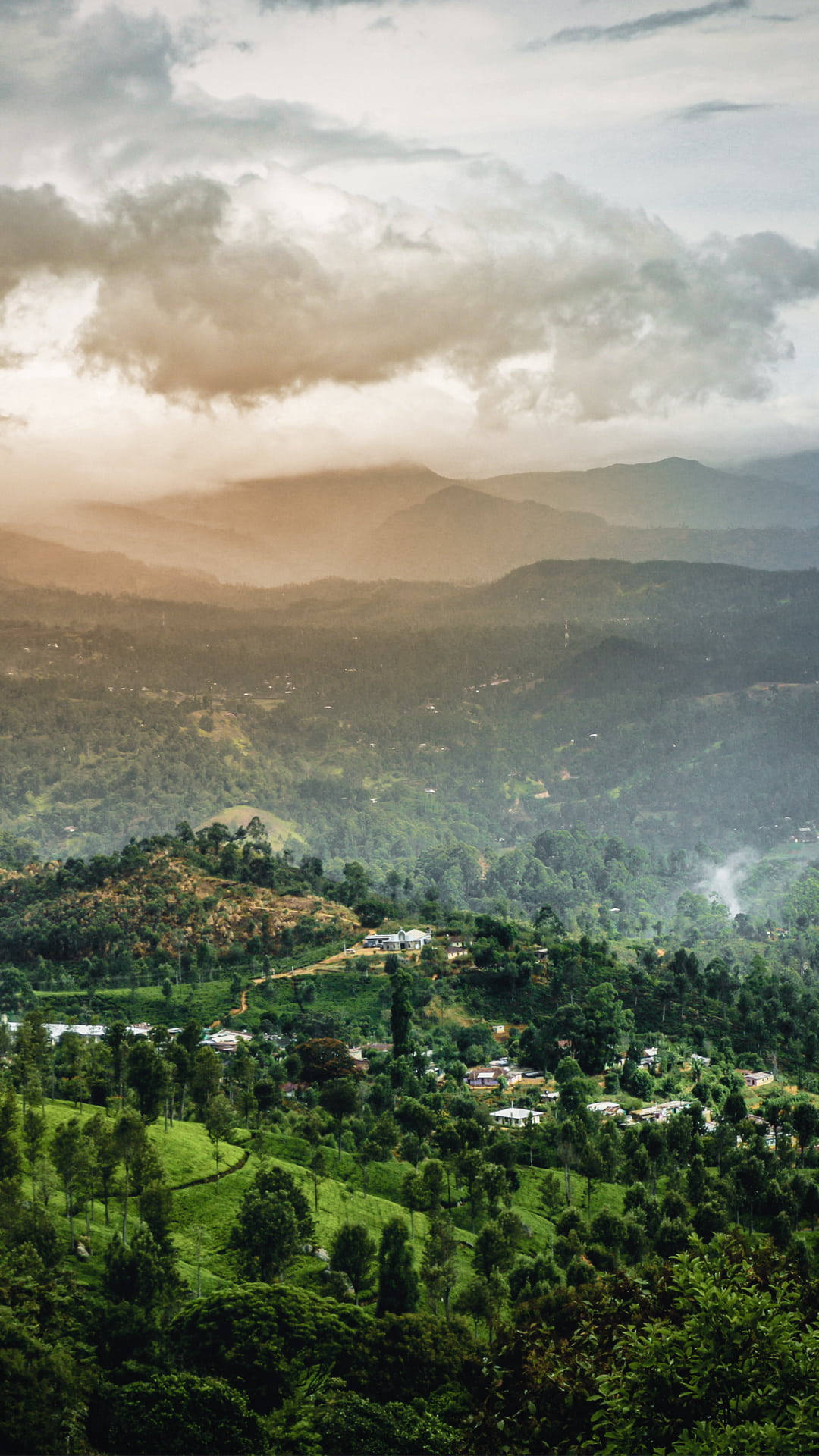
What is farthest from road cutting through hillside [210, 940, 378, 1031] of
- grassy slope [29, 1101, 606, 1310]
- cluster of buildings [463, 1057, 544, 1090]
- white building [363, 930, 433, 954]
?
grassy slope [29, 1101, 606, 1310]

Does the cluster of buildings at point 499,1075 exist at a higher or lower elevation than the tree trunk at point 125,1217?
lower

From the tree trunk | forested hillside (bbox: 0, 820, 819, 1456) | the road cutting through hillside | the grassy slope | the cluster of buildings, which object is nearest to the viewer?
forested hillside (bbox: 0, 820, 819, 1456)

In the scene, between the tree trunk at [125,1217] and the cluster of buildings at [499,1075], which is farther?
the cluster of buildings at [499,1075]

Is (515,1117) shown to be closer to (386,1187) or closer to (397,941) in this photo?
(386,1187)

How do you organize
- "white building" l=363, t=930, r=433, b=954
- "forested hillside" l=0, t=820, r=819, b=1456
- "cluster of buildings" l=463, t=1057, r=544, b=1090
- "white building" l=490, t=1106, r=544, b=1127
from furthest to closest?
1. "white building" l=363, t=930, r=433, b=954
2. "cluster of buildings" l=463, t=1057, r=544, b=1090
3. "white building" l=490, t=1106, r=544, b=1127
4. "forested hillside" l=0, t=820, r=819, b=1456

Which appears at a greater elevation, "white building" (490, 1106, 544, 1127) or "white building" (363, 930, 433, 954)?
"white building" (490, 1106, 544, 1127)

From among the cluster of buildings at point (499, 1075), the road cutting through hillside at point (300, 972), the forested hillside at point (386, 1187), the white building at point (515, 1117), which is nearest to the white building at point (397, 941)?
the road cutting through hillside at point (300, 972)

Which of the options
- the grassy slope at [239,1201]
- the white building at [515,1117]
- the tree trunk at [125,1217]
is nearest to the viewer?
the tree trunk at [125,1217]

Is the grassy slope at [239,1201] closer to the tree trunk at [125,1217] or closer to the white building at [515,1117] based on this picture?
the tree trunk at [125,1217]

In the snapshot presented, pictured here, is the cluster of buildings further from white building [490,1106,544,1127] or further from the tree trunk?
the tree trunk

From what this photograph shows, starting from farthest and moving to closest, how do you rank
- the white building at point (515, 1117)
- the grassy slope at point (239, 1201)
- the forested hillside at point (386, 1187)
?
the white building at point (515, 1117) → the grassy slope at point (239, 1201) → the forested hillside at point (386, 1187)

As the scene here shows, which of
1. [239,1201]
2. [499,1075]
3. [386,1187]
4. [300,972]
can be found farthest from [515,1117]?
[300,972]

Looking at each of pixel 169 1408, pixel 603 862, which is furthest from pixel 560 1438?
pixel 603 862
